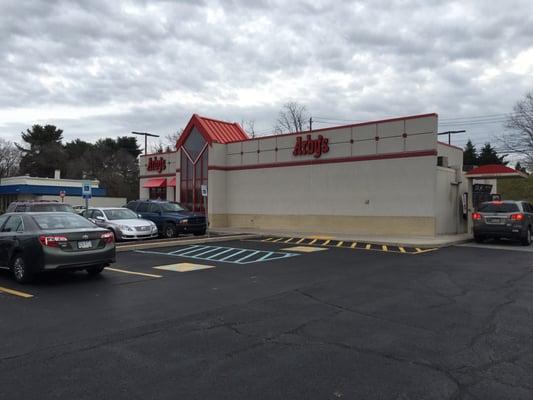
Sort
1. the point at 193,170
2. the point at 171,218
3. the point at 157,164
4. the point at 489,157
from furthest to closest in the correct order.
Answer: the point at 489,157, the point at 157,164, the point at 193,170, the point at 171,218

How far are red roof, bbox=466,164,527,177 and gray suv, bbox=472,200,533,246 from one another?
312 centimetres

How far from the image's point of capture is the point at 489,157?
5947cm

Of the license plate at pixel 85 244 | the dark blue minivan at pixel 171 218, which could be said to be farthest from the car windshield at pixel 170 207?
the license plate at pixel 85 244

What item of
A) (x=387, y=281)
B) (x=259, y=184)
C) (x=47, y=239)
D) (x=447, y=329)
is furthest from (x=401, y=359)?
(x=259, y=184)

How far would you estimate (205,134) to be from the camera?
29688mm

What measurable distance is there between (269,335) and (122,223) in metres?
14.5

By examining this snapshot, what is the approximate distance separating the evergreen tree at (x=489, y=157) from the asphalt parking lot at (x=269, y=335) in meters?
51.9

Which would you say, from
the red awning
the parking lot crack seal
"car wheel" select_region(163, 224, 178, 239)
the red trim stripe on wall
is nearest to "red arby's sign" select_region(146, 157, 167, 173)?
the red awning

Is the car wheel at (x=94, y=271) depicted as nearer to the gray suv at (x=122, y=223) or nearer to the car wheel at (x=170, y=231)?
the gray suv at (x=122, y=223)

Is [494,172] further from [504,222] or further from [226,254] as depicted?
[226,254]

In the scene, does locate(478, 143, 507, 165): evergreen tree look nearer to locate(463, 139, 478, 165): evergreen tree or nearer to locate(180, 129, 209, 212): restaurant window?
locate(463, 139, 478, 165): evergreen tree

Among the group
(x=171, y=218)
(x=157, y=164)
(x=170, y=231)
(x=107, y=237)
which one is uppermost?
(x=157, y=164)

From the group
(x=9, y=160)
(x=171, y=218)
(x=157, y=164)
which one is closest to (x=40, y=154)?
(x=9, y=160)

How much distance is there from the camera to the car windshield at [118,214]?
2008cm
